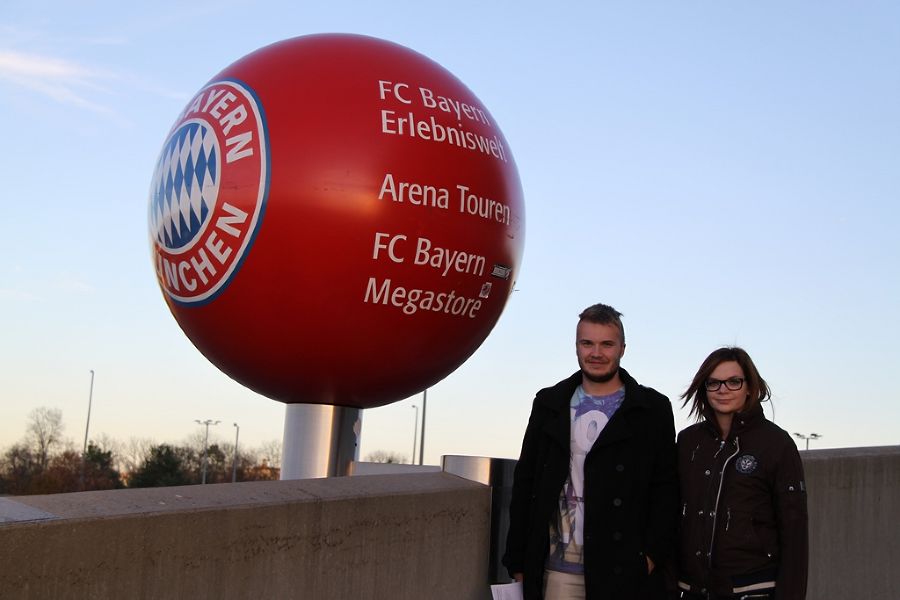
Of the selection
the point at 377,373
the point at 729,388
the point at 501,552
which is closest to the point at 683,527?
the point at 729,388

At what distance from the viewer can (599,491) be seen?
12.1ft

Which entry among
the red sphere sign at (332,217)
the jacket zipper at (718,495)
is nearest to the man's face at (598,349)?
the jacket zipper at (718,495)

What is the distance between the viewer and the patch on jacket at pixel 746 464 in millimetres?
3621

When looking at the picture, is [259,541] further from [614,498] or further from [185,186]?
[185,186]

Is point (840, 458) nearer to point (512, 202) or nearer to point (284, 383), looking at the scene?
point (512, 202)

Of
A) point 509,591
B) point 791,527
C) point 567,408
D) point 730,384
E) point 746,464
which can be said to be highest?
point 730,384

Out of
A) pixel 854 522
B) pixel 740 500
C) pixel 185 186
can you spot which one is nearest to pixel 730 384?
pixel 740 500

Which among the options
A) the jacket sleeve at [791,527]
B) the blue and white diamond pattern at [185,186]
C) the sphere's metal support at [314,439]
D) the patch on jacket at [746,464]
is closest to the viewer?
the jacket sleeve at [791,527]

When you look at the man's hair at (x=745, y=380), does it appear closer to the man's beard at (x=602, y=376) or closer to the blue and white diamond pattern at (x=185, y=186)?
the man's beard at (x=602, y=376)

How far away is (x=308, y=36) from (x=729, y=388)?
11.7 feet

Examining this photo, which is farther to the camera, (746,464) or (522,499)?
(522,499)

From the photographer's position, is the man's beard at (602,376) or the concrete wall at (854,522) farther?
the concrete wall at (854,522)

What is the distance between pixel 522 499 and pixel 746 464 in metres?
0.76

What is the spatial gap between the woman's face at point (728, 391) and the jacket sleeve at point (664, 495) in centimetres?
18
